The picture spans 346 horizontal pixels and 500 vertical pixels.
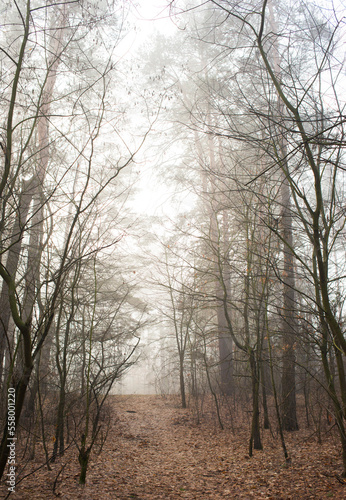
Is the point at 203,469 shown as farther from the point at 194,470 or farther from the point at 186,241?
the point at 186,241

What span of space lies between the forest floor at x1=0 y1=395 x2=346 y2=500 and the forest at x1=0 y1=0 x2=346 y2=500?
42 mm

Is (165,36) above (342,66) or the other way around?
above

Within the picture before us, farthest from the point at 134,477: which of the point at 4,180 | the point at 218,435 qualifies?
the point at 4,180

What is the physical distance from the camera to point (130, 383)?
42906 millimetres

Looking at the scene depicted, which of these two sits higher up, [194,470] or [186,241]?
[186,241]

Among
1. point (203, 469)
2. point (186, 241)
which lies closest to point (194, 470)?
point (203, 469)

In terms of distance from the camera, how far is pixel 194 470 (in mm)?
4922

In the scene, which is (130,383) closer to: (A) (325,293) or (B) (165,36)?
(B) (165,36)

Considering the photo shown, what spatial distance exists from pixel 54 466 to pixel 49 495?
1.10m

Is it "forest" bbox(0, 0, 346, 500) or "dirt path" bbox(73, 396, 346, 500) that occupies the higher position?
"forest" bbox(0, 0, 346, 500)

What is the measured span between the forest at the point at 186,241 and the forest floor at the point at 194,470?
0.14 feet

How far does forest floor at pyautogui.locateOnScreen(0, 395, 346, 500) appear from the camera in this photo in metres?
3.73

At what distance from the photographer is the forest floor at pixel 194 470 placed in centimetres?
373

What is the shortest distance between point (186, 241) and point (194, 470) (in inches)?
306
